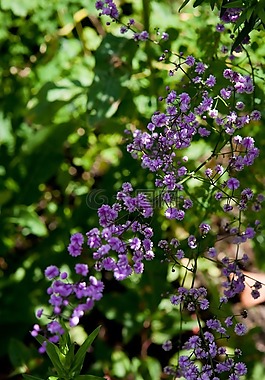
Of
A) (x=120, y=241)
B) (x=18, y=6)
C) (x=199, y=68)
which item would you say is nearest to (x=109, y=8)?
(x=199, y=68)

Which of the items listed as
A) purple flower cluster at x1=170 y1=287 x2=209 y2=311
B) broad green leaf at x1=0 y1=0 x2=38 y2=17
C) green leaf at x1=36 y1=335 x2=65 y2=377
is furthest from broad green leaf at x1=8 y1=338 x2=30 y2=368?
broad green leaf at x1=0 y1=0 x2=38 y2=17

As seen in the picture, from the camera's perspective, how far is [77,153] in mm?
2346

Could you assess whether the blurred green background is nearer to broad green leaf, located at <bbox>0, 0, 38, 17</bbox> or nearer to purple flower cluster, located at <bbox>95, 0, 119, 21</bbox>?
broad green leaf, located at <bbox>0, 0, 38, 17</bbox>

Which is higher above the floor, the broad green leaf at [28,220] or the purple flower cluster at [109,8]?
the purple flower cluster at [109,8]

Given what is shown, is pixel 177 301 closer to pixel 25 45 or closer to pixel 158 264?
pixel 158 264

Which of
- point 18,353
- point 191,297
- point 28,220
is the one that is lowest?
point 18,353

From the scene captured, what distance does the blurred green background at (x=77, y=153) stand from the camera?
1.92 m

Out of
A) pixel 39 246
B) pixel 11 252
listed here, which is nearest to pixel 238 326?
pixel 39 246

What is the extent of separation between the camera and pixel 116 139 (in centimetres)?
234

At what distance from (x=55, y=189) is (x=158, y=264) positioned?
777 millimetres

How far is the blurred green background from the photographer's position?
1925mm

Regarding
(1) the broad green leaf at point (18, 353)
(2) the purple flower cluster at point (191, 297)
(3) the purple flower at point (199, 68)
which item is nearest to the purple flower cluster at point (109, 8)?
(3) the purple flower at point (199, 68)

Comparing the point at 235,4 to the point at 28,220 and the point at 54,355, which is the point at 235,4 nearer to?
the point at 54,355

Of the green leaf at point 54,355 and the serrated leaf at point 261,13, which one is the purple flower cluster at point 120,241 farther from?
the serrated leaf at point 261,13
